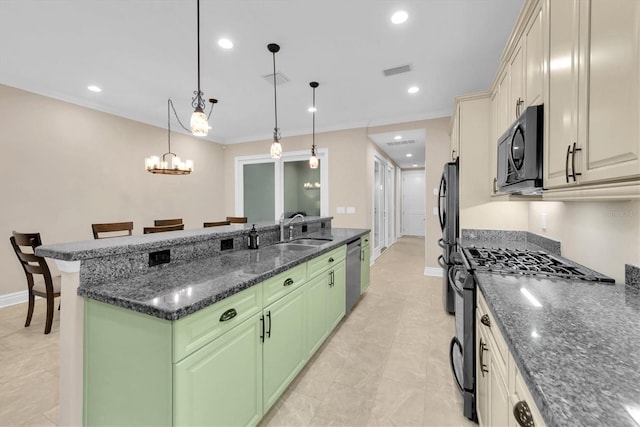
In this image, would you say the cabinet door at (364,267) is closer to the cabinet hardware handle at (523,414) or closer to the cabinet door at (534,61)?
the cabinet door at (534,61)

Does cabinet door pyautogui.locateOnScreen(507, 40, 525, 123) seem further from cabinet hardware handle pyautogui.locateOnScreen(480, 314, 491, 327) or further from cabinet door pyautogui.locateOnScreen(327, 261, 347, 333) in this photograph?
cabinet door pyautogui.locateOnScreen(327, 261, 347, 333)

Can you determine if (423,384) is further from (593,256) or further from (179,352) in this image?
(179,352)

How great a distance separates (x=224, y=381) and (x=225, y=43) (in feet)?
9.29

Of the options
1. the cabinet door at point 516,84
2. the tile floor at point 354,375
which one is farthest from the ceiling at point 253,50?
the tile floor at point 354,375

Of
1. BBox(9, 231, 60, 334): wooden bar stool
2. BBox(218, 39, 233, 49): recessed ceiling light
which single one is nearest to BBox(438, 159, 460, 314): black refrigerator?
BBox(218, 39, 233, 49): recessed ceiling light

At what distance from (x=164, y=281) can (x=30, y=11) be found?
2.66 metres

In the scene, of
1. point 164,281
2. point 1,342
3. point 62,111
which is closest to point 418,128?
point 164,281

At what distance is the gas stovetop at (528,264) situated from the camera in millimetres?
1435

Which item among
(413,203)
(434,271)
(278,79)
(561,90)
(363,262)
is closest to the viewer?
(561,90)

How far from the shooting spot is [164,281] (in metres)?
1.37

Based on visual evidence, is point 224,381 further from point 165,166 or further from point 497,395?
point 165,166

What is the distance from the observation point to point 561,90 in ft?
4.03

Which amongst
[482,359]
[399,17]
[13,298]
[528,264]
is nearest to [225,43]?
[399,17]

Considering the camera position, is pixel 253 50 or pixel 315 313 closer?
pixel 315 313
